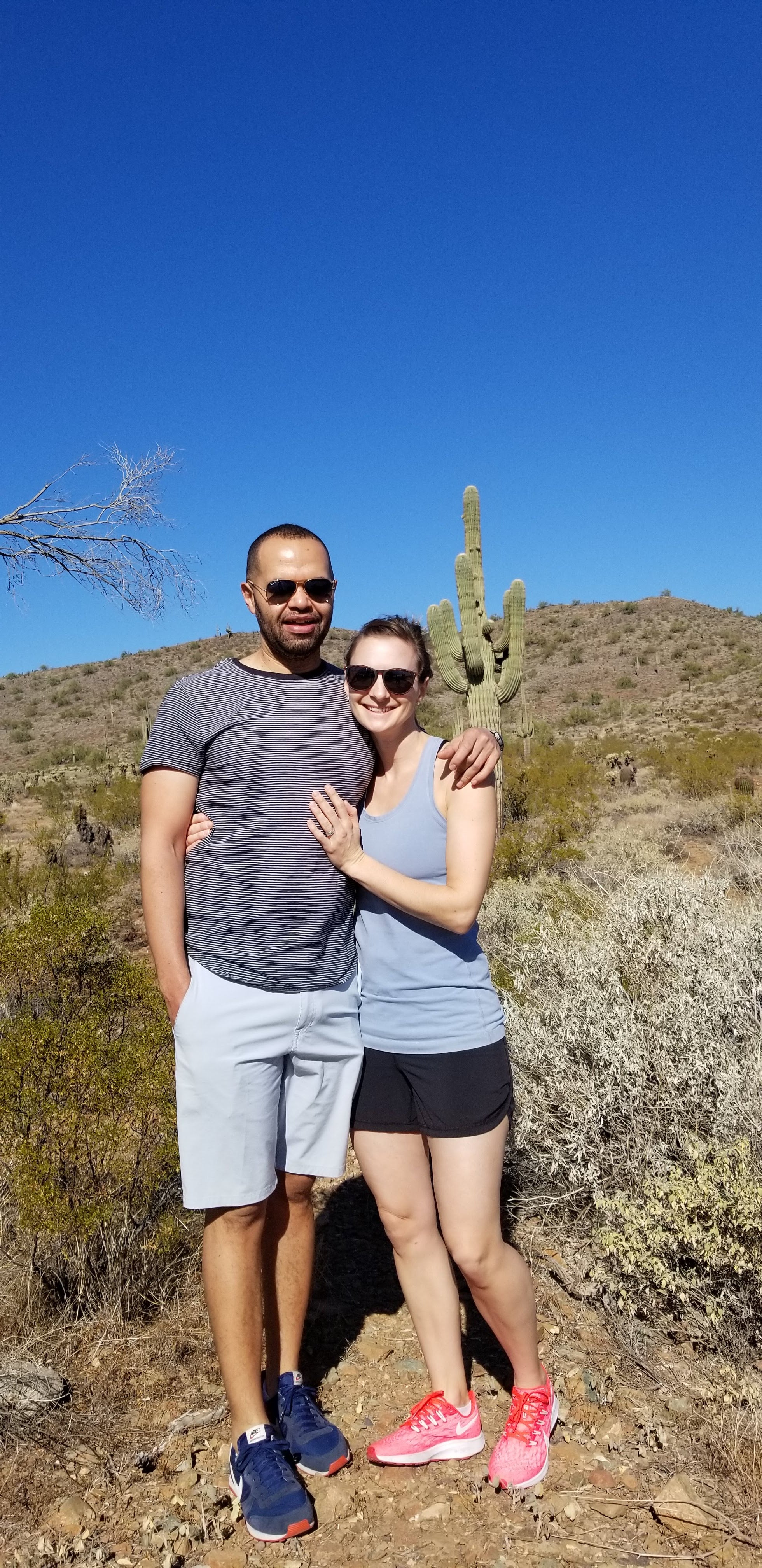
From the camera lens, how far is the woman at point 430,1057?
7.93ft

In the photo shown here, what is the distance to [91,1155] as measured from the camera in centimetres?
302

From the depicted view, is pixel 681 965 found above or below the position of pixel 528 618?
below

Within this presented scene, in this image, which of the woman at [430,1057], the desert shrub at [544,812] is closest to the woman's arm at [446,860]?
the woman at [430,1057]

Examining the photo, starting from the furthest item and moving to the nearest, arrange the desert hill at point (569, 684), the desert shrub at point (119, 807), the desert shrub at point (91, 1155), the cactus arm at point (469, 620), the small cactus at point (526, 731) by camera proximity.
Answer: the desert hill at point (569, 684) < the small cactus at point (526, 731) < the desert shrub at point (119, 807) < the cactus arm at point (469, 620) < the desert shrub at point (91, 1155)

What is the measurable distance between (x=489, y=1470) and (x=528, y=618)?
4997cm

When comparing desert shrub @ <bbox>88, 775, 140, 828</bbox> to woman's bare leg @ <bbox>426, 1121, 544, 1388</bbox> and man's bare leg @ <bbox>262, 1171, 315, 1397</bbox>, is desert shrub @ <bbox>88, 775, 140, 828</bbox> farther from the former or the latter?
woman's bare leg @ <bbox>426, 1121, 544, 1388</bbox>

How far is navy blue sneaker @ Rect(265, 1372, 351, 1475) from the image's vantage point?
2533 millimetres

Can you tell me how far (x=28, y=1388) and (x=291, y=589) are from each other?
235 cm

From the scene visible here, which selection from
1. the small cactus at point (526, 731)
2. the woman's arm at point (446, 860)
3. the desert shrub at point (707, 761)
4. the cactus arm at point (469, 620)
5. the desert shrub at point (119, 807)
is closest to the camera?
the woman's arm at point (446, 860)

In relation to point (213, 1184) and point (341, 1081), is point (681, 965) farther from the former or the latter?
point (213, 1184)

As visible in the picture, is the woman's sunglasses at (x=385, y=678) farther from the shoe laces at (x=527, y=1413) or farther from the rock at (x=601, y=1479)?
the rock at (x=601, y=1479)

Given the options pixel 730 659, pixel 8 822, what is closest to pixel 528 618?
pixel 730 659

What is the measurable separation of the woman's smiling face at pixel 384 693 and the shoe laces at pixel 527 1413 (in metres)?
1.85

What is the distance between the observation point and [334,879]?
2.49 metres
